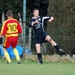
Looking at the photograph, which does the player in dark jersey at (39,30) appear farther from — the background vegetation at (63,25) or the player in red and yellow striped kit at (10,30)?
the background vegetation at (63,25)

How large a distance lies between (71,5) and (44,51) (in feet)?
9.46

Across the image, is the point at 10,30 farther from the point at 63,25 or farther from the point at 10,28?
the point at 63,25

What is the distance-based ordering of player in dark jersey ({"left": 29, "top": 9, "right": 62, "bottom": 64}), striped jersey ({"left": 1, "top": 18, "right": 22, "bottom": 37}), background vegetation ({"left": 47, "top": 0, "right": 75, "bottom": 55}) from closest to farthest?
player in dark jersey ({"left": 29, "top": 9, "right": 62, "bottom": 64}), striped jersey ({"left": 1, "top": 18, "right": 22, "bottom": 37}), background vegetation ({"left": 47, "top": 0, "right": 75, "bottom": 55})

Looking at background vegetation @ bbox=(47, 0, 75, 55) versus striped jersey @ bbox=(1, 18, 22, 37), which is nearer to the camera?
striped jersey @ bbox=(1, 18, 22, 37)

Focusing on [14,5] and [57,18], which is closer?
[57,18]

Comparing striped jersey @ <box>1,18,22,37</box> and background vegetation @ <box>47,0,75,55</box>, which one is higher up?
striped jersey @ <box>1,18,22,37</box>

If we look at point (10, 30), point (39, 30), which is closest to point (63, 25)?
point (10, 30)

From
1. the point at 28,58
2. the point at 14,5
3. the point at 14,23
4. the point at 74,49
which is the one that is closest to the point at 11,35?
the point at 14,23

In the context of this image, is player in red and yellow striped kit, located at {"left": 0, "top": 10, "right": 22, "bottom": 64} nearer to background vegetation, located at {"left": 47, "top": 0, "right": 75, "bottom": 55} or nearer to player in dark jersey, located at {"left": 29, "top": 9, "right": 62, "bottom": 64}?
player in dark jersey, located at {"left": 29, "top": 9, "right": 62, "bottom": 64}

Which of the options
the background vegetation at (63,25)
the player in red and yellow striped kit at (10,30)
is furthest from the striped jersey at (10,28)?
the background vegetation at (63,25)

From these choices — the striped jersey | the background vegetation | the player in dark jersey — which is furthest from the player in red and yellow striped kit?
the background vegetation

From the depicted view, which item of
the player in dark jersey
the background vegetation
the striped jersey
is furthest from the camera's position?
the background vegetation

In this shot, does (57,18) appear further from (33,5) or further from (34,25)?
(33,5)

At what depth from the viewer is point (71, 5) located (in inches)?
921
